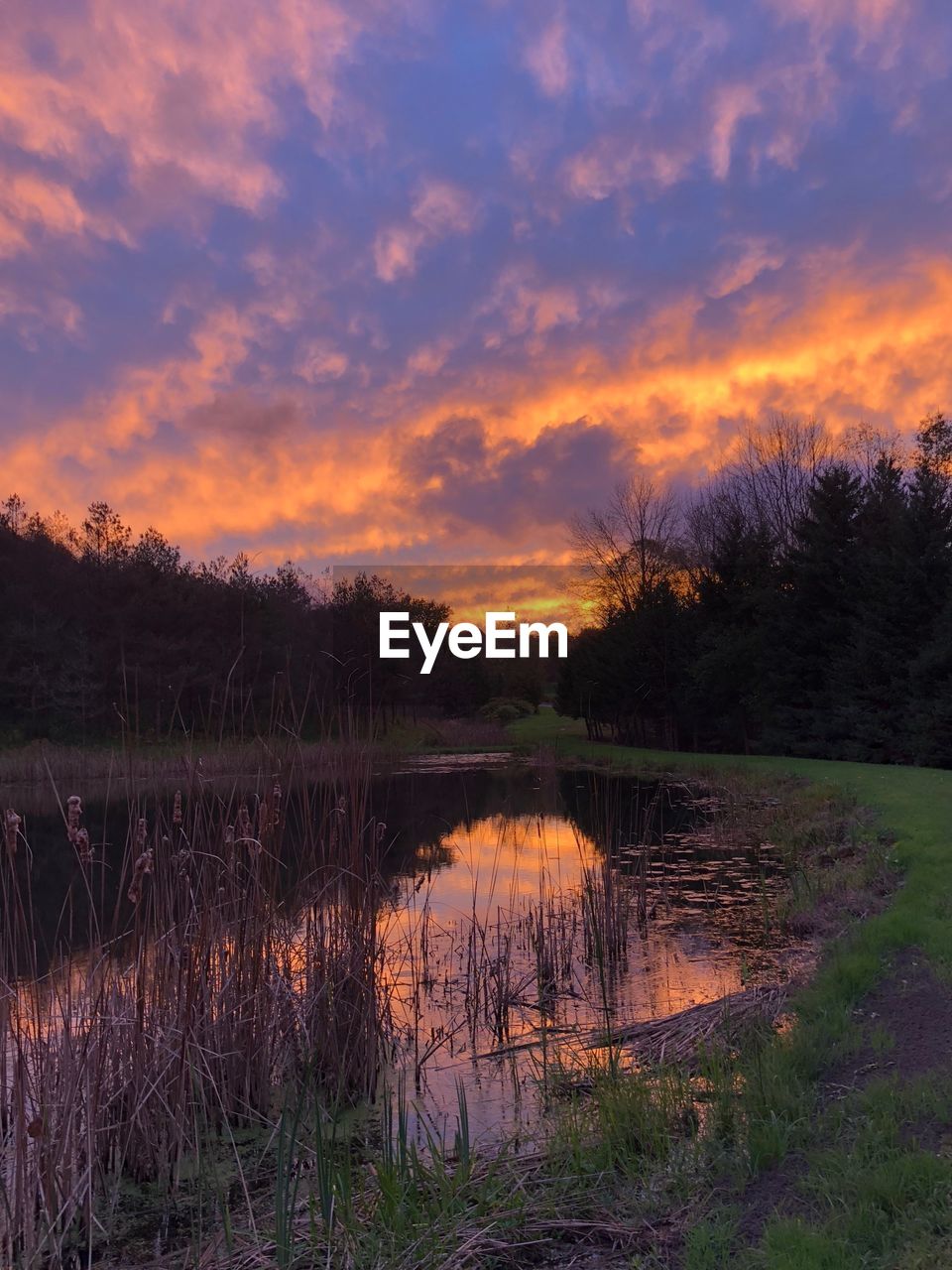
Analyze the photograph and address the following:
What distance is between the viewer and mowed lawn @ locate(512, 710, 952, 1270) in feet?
10.3

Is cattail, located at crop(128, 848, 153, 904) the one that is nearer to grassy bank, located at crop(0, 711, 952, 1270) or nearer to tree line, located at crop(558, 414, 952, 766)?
grassy bank, located at crop(0, 711, 952, 1270)

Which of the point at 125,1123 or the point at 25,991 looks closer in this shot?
the point at 125,1123

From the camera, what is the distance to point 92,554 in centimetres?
4106

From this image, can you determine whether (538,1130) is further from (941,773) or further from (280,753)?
(941,773)

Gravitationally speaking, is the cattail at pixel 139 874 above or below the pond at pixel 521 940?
above

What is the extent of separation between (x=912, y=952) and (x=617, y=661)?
94.4ft

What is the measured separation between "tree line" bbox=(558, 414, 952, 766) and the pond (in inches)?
357

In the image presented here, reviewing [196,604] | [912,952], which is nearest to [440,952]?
[912,952]

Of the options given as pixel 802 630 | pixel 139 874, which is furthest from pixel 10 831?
pixel 802 630

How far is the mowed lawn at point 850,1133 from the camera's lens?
314 cm

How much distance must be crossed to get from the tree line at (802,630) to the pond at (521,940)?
9.07 m

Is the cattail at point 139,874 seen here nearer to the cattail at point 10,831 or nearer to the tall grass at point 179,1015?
the tall grass at point 179,1015

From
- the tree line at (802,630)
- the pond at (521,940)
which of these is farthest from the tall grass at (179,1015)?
the tree line at (802,630)

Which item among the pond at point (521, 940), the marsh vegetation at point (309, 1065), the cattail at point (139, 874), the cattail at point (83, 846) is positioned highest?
the cattail at point (83, 846)
